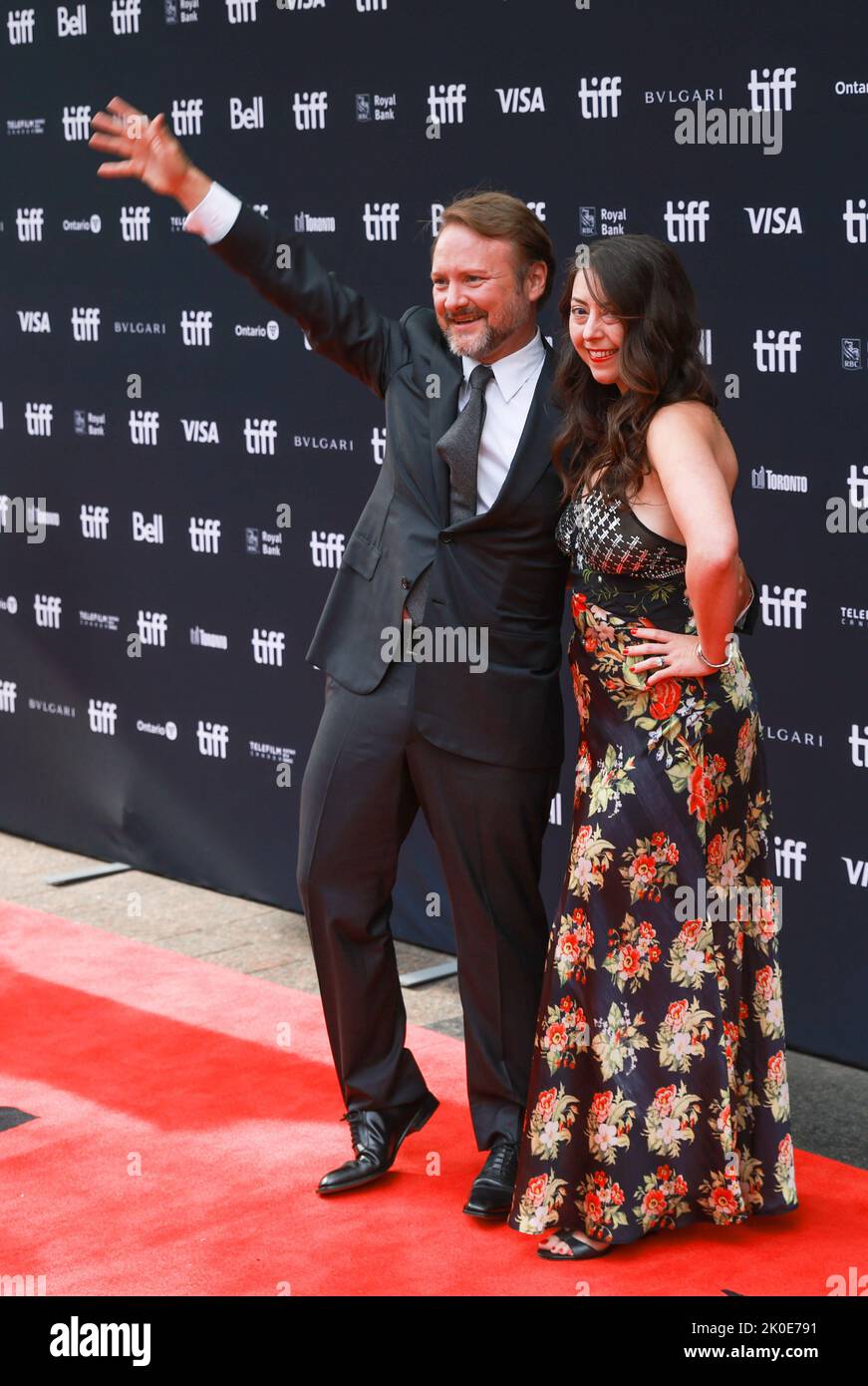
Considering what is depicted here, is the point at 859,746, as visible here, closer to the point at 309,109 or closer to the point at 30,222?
the point at 309,109

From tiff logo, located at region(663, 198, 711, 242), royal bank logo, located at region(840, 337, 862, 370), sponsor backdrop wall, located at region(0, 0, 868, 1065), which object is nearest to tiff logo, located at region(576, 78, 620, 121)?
sponsor backdrop wall, located at region(0, 0, 868, 1065)

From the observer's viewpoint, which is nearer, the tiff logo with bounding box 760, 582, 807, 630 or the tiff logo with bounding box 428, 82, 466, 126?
the tiff logo with bounding box 760, 582, 807, 630

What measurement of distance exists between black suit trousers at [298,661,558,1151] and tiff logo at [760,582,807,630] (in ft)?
2.78

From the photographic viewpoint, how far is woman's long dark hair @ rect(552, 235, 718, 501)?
115 inches

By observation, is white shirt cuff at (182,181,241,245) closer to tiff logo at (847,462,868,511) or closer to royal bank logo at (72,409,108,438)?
tiff logo at (847,462,868,511)

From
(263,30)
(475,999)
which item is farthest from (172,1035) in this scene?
(263,30)

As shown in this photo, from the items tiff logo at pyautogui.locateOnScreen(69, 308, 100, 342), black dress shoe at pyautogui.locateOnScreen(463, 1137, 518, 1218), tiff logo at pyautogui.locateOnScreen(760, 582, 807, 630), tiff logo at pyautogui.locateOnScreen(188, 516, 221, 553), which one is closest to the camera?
black dress shoe at pyautogui.locateOnScreen(463, 1137, 518, 1218)

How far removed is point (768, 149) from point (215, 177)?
177 cm

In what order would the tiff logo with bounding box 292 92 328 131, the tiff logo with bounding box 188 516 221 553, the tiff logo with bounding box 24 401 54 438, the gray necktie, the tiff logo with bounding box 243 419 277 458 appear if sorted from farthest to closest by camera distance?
the tiff logo with bounding box 24 401 54 438
the tiff logo with bounding box 188 516 221 553
the tiff logo with bounding box 243 419 277 458
the tiff logo with bounding box 292 92 328 131
the gray necktie

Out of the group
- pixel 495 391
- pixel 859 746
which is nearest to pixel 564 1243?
pixel 859 746

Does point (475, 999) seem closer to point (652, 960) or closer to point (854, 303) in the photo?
point (652, 960)

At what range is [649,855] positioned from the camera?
306 centimetres

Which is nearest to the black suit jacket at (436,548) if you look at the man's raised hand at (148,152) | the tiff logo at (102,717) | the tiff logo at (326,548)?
the man's raised hand at (148,152)

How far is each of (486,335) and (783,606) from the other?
1112mm
